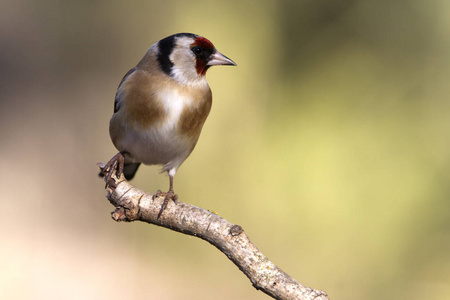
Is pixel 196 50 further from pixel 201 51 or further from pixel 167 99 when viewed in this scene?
pixel 167 99

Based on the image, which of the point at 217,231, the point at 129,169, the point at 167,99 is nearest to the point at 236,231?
the point at 217,231

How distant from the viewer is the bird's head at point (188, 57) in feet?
7.29

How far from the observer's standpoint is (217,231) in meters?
1.74

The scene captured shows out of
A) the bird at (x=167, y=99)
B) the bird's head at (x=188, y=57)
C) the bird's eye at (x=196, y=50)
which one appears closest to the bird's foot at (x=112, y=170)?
the bird at (x=167, y=99)

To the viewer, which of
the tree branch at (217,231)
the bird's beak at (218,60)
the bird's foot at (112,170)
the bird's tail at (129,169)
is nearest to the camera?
the tree branch at (217,231)

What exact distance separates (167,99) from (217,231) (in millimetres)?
701

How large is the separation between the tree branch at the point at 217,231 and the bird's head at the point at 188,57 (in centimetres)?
57

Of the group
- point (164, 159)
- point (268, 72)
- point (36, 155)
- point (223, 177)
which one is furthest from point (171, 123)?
point (36, 155)

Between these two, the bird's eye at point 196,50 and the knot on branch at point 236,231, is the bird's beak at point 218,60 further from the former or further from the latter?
the knot on branch at point 236,231

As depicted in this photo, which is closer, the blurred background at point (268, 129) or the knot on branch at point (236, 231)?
the knot on branch at point (236, 231)

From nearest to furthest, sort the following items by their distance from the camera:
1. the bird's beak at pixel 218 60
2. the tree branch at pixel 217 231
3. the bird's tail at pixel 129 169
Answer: the tree branch at pixel 217 231, the bird's beak at pixel 218 60, the bird's tail at pixel 129 169

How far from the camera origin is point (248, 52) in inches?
194

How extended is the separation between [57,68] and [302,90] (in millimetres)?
2447

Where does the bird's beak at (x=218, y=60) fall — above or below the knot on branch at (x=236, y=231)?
above
